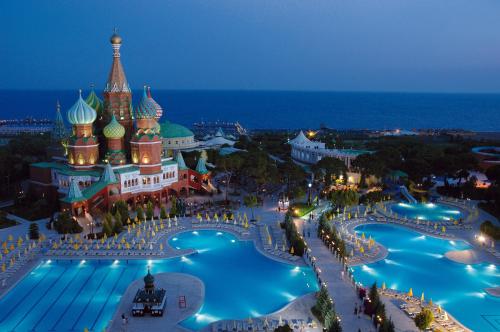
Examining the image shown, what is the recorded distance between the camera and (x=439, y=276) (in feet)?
98.0

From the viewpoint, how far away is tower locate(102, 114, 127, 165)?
148 feet

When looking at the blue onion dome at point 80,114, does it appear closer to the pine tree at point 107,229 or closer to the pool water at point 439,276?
the pine tree at point 107,229

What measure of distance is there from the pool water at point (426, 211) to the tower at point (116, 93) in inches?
1191

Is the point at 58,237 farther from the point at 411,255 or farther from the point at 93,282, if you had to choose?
the point at 411,255

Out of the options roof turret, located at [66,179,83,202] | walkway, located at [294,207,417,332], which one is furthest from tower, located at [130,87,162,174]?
walkway, located at [294,207,417,332]

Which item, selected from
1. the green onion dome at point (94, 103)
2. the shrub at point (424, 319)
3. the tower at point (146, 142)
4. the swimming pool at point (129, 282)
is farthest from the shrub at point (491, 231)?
the green onion dome at point (94, 103)

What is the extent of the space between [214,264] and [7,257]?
578 inches

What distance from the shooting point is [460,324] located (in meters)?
22.9

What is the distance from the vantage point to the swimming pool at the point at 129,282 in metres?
24.1

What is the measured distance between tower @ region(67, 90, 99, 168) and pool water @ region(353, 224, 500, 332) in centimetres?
2869

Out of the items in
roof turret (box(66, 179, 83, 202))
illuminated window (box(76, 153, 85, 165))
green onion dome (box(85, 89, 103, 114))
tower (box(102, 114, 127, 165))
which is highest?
green onion dome (box(85, 89, 103, 114))

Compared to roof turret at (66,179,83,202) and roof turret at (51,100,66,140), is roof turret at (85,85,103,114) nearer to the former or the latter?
roof turret at (51,100,66,140)

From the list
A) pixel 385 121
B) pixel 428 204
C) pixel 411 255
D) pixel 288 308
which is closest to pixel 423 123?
pixel 385 121

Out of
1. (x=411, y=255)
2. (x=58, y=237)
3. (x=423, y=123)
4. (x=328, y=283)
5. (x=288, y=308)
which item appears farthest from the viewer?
(x=423, y=123)
